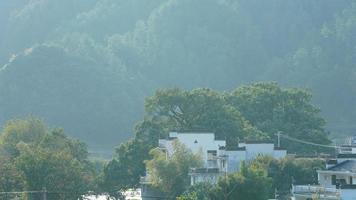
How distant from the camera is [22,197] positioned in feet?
123

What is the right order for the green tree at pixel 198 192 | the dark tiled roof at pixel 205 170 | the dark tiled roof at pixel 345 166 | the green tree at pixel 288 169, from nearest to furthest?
the dark tiled roof at pixel 345 166, the green tree at pixel 198 192, the green tree at pixel 288 169, the dark tiled roof at pixel 205 170

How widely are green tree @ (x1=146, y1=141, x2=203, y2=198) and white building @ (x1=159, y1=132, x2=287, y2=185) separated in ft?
2.23

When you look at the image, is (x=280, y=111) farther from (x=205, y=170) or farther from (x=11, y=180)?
(x=11, y=180)

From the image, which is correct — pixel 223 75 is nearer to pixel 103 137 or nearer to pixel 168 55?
pixel 168 55

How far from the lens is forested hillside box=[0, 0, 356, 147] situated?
3740 inches

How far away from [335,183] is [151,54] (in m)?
86.8

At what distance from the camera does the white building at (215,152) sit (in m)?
38.7

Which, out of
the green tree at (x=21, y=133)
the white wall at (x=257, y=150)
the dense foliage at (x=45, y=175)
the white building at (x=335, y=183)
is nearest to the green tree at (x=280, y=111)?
the white wall at (x=257, y=150)

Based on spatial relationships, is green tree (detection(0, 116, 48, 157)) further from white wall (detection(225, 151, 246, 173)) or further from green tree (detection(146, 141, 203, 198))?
white wall (detection(225, 151, 246, 173))

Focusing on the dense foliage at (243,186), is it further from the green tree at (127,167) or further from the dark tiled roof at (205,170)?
→ the green tree at (127,167)

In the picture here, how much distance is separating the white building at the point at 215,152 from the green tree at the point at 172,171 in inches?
26.8

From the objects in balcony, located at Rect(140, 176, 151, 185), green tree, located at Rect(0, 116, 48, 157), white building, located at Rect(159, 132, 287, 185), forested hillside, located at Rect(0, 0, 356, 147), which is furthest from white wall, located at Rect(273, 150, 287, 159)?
forested hillside, located at Rect(0, 0, 356, 147)

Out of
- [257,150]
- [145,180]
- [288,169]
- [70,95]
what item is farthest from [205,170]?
[70,95]

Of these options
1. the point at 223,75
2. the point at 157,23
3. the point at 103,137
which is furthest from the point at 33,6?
the point at 103,137
